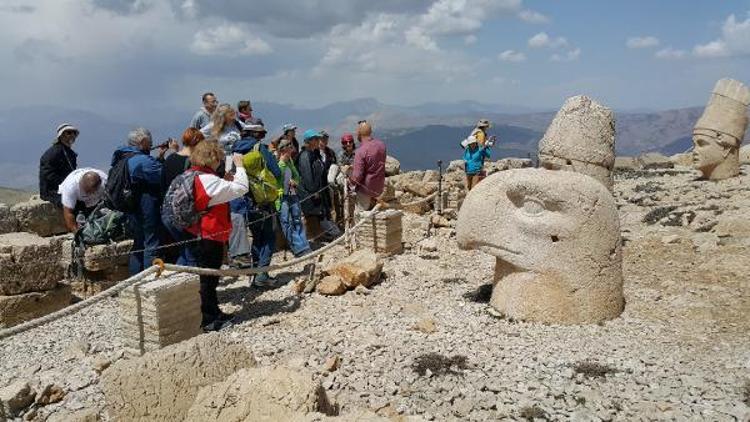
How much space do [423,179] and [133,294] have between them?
911 centimetres

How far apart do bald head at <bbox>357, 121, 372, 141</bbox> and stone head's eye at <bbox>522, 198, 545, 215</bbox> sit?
3.44 meters

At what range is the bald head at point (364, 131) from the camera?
29.2 ft

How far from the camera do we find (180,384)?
13.7 feet

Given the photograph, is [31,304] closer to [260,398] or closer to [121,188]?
[121,188]

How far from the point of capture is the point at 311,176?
9594 millimetres

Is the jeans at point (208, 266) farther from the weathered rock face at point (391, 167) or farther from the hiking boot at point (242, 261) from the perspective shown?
the weathered rock face at point (391, 167)

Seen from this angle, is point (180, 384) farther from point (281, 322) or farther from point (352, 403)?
point (281, 322)

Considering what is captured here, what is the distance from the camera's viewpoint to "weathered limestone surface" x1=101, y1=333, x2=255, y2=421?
405 centimetres

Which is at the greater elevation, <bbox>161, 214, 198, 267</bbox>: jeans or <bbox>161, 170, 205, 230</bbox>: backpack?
<bbox>161, 170, 205, 230</bbox>: backpack

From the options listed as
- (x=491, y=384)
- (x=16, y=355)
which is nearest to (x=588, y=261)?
Answer: (x=491, y=384)

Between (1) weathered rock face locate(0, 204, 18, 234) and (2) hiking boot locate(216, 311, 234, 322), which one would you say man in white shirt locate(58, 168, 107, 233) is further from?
(2) hiking boot locate(216, 311, 234, 322)

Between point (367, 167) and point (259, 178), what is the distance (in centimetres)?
216

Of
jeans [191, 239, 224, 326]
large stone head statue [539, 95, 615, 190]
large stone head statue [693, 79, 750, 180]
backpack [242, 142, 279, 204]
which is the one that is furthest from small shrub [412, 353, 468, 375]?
large stone head statue [693, 79, 750, 180]

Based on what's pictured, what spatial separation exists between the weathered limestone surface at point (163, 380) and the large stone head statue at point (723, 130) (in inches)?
551
